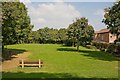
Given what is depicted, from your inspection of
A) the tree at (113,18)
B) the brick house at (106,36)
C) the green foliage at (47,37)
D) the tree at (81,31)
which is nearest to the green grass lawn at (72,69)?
the tree at (113,18)

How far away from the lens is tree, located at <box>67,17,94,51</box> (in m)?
57.2

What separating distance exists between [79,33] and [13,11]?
1054 inches

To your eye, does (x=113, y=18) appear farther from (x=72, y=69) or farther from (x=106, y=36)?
(x=106, y=36)

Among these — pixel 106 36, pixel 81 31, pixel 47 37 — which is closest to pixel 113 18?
pixel 81 31

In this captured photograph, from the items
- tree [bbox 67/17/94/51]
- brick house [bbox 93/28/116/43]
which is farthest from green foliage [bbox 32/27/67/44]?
tree [bbox 67/17/94/51]

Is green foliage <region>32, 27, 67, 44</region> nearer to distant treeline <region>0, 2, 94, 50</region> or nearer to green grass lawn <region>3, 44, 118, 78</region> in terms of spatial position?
distant treeline <region>0, 2, 94, 50</region>

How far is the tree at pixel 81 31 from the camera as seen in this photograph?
188 feet

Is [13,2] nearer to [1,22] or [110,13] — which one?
[1,22]

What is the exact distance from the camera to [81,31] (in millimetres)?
57219

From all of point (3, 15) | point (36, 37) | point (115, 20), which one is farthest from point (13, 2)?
point (36, 37)

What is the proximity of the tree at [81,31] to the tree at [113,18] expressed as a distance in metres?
13.5

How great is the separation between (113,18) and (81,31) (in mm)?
17065

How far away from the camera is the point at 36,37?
123 meters

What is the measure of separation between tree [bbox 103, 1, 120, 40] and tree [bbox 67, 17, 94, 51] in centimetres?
1348
